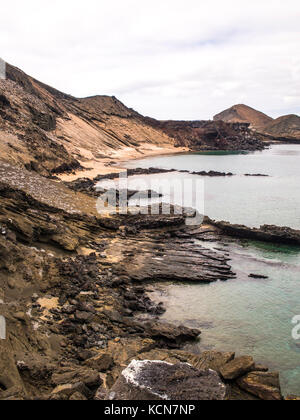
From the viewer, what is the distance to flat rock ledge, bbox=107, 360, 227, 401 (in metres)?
8.50

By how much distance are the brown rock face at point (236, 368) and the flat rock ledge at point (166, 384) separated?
1.22 metres

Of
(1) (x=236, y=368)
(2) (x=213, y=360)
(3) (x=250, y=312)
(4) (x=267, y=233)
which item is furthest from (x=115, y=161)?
(1) (x=236, y=368)

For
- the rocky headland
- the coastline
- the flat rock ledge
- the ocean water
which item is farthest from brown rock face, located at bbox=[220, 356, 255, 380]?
the coastline

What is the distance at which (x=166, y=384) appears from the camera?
8.84 metres

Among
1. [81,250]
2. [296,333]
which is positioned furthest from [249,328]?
[81,250]

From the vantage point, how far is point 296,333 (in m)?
15.6

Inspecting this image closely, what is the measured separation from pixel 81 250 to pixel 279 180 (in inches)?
1885

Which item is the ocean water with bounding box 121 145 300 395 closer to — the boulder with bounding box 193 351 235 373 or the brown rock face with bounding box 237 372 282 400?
the brown rock face with bounding box 237 372 282 400

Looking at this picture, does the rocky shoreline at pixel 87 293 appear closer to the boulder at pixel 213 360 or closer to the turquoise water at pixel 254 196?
the boulder at pixel 213 360

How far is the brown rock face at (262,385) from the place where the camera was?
998cm

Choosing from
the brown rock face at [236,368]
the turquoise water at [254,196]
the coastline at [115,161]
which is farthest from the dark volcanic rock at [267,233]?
the coastline at [115,161]

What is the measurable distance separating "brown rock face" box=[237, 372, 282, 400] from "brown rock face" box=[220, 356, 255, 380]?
6.6 inches

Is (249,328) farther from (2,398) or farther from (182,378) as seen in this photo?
(2,398)

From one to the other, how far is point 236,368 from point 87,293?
8.36 meters
